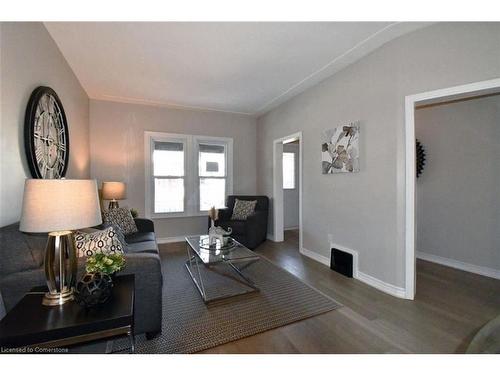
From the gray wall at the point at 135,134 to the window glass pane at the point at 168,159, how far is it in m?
0.26

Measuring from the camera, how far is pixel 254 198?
4.62 metres

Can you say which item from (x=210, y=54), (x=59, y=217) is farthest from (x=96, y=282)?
(x=210, y=54)

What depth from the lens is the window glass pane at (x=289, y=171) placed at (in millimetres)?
5895

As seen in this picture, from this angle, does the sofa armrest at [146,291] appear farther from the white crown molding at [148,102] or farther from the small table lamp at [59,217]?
the white crown molding at [148,102]

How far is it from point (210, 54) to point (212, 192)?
284cm

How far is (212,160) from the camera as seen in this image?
16.2 ft

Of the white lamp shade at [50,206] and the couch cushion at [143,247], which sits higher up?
the white lamp shade at [50,206]

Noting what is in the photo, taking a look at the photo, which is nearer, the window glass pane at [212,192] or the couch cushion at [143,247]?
the couch cushion at [143,247]

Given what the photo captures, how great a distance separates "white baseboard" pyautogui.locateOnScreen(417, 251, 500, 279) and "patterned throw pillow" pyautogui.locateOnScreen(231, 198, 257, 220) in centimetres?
285

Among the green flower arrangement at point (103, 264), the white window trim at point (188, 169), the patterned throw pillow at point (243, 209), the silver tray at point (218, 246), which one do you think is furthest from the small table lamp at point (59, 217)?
the white window trim at point (188, 169)

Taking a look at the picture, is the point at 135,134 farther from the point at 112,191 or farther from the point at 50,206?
the point at 50,206

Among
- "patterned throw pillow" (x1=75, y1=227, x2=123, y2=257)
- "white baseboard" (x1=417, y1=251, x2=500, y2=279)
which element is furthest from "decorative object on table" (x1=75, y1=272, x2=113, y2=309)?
"white baseboard" (x1=417, y1=251, x2=500, y2=279)

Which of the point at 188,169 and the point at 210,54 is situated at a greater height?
the point at 210,54
